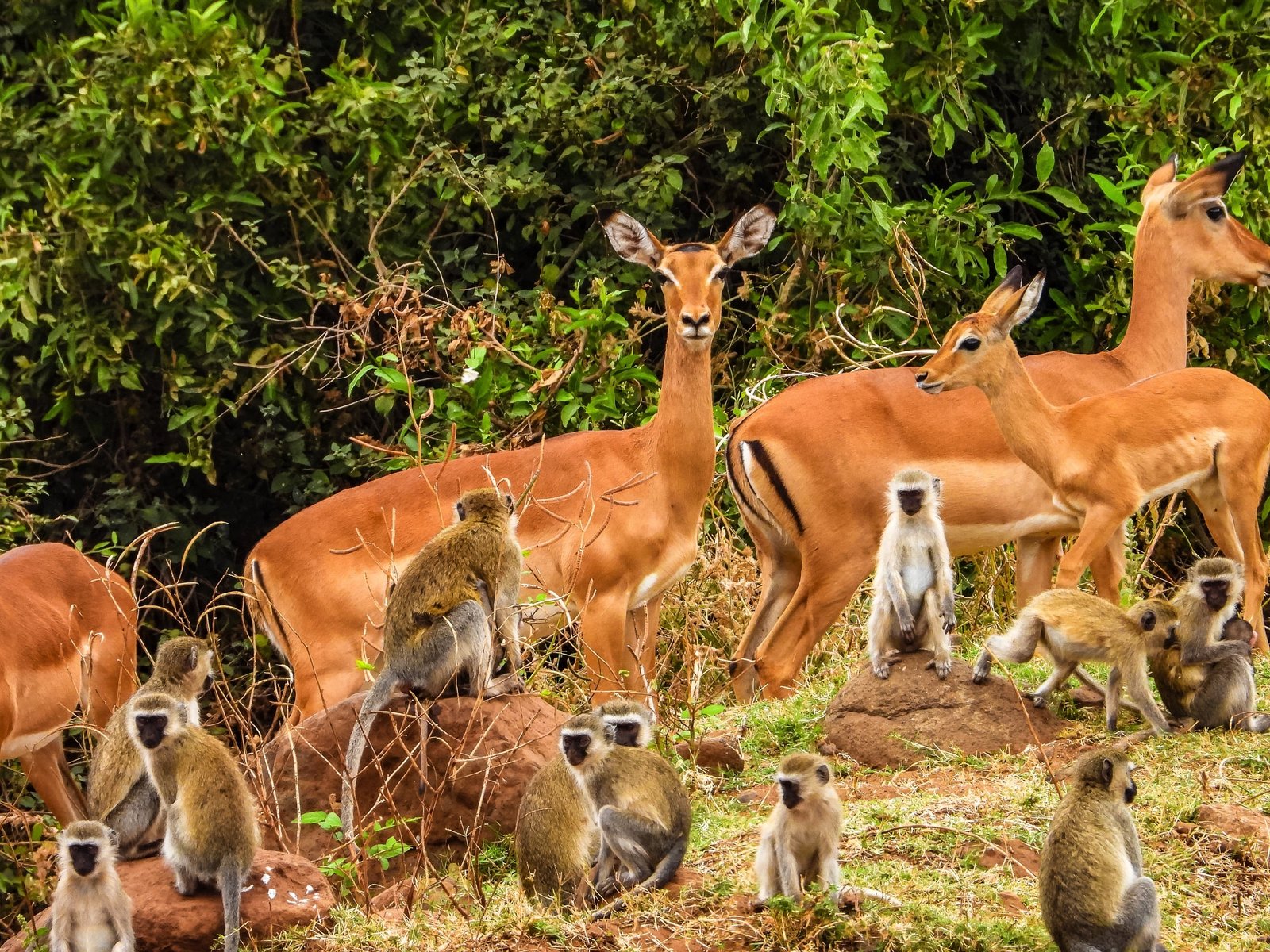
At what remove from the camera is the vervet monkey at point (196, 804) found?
491 cm

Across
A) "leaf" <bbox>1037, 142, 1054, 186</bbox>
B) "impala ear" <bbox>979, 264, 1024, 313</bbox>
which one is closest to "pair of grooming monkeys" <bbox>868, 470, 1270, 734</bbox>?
"impala ear" <bbox>979, 264, 1024, 313</bbox>

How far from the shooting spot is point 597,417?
9.77 metres

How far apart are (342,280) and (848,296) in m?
3.14

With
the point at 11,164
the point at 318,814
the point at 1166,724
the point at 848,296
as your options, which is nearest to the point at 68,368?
the point at 11,164

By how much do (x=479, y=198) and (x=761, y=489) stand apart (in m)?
3.08

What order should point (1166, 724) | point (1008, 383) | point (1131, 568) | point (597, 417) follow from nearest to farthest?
point (1166, 724)
point (1008, 383)
point (1131, 568)
point (597, 417)

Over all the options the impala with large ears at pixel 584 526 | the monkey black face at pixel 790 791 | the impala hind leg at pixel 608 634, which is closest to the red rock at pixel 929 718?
the impala hind leg at pixel 608 634

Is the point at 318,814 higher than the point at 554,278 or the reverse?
the reverse

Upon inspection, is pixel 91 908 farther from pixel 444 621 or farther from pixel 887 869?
pixel 887 869

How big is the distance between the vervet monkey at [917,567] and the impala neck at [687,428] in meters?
1.48

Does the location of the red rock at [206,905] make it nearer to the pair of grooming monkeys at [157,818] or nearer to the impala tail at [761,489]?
the pair of grooming monkeys at [157,818]

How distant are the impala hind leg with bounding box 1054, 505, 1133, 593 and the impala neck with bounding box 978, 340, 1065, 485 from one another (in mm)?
259

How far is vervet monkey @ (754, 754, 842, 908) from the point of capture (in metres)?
4.68

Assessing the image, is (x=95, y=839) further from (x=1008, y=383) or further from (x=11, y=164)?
(x=11, y=164)
